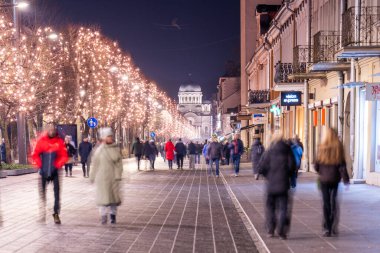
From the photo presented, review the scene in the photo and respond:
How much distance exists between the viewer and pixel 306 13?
33062 millimetres

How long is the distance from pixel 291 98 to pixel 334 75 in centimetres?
552

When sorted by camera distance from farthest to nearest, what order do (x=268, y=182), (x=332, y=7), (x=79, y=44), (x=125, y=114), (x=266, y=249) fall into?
(x=125, y=114) < (x=79, y=44) < (x=332, y=7) < (x=268, y=182) < (x=266, y=249)

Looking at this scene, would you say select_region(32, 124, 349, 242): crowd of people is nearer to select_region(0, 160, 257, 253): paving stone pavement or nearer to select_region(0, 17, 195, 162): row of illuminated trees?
select_region(0, 160, 257, 253): paving stone pavement

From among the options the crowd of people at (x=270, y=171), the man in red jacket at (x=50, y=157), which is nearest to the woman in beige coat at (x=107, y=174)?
the crowd of people at (x=270, y=171)

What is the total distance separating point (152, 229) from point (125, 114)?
5315cm

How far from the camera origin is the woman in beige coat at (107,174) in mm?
11789

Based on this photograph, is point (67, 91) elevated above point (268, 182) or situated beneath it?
elevated above

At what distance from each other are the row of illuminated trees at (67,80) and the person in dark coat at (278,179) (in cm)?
2151

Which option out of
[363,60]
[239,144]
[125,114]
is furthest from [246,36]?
[363,60]

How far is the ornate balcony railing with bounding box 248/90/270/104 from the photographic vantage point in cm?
4788

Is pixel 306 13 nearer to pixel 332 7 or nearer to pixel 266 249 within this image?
pixel 332 7

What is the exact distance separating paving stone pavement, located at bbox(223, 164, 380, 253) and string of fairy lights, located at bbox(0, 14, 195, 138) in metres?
15.5

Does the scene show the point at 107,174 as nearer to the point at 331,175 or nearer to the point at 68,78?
the point at 331,175

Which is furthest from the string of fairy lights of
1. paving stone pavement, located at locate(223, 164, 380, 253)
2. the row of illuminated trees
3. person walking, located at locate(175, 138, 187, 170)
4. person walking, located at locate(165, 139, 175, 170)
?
paving stone pavement, located at locate(223, 164, 380, 253)
